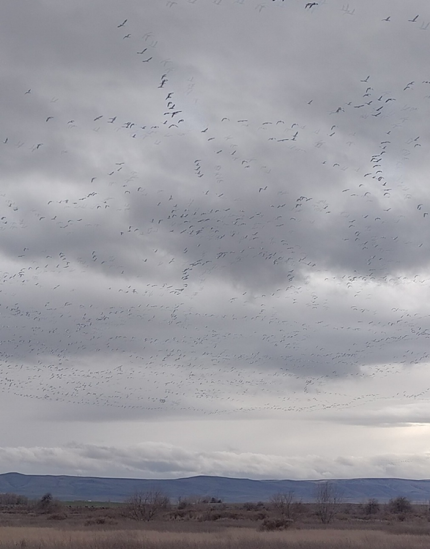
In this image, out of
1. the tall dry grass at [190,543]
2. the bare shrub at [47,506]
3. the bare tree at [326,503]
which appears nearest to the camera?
the tall dry grass at [190,543]

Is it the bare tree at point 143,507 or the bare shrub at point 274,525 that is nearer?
the bare shrub at point 274,525

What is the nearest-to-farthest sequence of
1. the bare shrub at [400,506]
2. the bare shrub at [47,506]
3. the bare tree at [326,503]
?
1. the bare tree at [326,503]
2. the bare shrub at [47,506]
3. the bare shrub at [400,506]

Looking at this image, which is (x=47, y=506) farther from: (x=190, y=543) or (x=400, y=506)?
(x=190, y=543)

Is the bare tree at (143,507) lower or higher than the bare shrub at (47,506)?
higher

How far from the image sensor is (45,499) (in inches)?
5659

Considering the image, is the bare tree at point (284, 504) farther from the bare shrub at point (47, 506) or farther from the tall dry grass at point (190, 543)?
the tall dry grass at point (190, 543)

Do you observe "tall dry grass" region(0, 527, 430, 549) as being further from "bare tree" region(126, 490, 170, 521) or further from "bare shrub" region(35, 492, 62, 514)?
"bare shrub" region(35, 492, 62, 514)

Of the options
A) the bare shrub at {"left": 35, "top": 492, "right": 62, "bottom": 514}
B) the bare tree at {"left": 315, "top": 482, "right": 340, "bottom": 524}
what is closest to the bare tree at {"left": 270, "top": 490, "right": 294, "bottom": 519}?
the bare tree at {"left": 315, "top": 482, "right": 340, "bottom": 524}

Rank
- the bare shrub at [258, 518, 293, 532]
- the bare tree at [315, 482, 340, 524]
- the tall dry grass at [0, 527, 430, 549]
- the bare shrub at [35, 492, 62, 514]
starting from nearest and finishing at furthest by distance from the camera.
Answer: the tall dry grass at [0, 527, 430, 549], the bare shrub at [258, 518, 293, 532], the bare tree at [315, 482, 340, 524], the bare shrub at [35, 492, 62, 514]

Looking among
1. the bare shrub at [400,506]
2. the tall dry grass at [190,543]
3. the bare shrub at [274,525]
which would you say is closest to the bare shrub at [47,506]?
the bare shrub at [400,506]

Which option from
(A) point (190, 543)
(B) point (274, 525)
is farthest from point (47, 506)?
(A) point (190, 543)

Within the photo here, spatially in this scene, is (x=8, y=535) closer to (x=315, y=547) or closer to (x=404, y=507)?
(x=315, y=547)

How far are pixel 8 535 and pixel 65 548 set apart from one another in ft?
47.7

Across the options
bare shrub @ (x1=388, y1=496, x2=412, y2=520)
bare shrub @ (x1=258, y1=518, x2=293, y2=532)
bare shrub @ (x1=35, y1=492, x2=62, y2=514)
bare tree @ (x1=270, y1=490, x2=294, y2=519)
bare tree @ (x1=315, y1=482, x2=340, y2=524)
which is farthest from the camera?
bare shrub @ (x1=388, y1=496, x2=412, y2=520)
